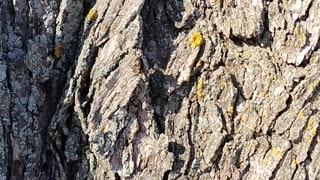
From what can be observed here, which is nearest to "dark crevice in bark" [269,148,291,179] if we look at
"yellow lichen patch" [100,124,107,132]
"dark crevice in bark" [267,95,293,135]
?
"dark crevice in bark" [267,95,293,135]

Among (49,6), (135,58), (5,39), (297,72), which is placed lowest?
(297,72)

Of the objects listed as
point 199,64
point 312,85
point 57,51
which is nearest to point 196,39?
point 199,64

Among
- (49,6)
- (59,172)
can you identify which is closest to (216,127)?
(59,172)

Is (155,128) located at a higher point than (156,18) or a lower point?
lower

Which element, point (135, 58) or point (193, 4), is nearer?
point (135, 58)

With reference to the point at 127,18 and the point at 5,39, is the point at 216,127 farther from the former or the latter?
the point at 5,39

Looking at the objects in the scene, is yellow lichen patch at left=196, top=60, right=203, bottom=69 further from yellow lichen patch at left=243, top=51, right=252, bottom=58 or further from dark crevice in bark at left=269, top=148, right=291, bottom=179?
dark crevice in bark at left=269, top=148, right=291, bottom=179

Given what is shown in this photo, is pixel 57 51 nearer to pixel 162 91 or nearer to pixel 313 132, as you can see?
pixel 162 91
